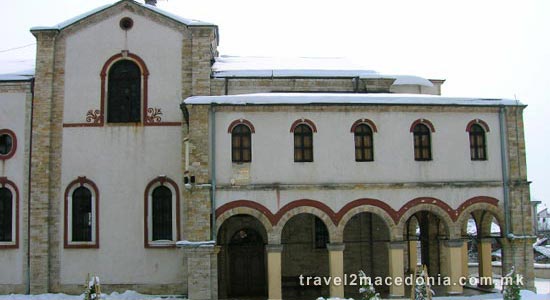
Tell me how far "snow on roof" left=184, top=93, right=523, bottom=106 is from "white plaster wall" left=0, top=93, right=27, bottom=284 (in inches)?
306

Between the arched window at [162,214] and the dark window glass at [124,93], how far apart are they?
10.3 feet

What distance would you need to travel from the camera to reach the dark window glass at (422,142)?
23047 mm

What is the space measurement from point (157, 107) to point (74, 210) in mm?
5289

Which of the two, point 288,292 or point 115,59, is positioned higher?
point 115,59

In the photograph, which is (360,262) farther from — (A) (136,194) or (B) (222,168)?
(A) (136,194)

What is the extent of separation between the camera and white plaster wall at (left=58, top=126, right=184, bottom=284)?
79.8ft

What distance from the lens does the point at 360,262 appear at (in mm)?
26047

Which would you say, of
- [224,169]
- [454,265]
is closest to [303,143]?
[224,169]

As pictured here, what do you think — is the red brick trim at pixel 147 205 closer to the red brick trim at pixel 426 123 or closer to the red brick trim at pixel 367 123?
the red brick trim at pixel 367 123

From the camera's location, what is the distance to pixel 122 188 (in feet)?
81.0

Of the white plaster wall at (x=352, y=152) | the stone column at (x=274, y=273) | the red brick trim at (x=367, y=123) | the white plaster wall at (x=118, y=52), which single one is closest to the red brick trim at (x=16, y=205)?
the white plaster wall at (x=118, y=52)

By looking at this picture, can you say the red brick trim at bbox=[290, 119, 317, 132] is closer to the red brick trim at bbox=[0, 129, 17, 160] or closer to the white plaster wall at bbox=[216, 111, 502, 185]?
the white plaster wall at bbox=[216, 111, 502, 185]

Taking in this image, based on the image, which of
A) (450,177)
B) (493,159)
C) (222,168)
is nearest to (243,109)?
(222,168)

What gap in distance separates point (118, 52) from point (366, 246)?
1312 centimetres
